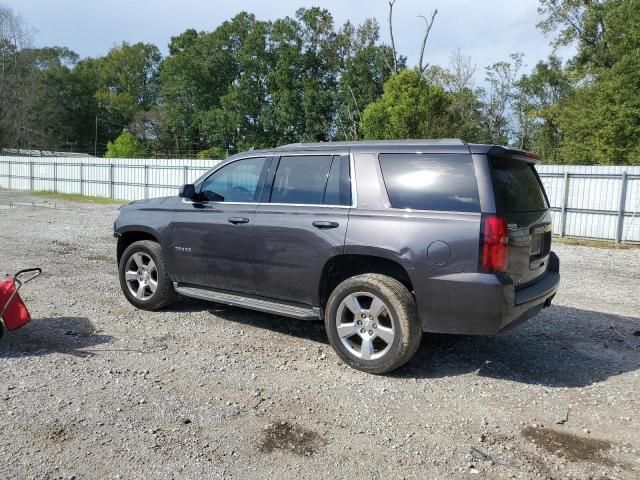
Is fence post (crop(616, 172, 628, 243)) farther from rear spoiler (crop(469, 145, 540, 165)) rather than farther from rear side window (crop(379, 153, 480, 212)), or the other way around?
rear side window (crop(379, 153, 480, 212))

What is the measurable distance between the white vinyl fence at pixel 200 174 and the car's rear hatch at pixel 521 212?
11767 millimetres

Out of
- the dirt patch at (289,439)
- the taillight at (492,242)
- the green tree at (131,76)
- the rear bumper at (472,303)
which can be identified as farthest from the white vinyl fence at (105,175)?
the green tree at (131,76)

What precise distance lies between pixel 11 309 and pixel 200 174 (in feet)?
66.1

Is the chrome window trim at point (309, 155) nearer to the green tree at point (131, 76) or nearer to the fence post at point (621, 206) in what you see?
the fence post at point (621, 206)

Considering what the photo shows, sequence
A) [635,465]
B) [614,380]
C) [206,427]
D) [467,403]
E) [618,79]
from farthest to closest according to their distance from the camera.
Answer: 1. [618,79]
2. [614,380]
3. [467,403]
4. [206,427]
5. [635,465]

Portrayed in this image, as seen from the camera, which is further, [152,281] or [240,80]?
[240,80]

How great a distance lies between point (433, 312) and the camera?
4.09m

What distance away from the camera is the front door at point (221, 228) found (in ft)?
16.8

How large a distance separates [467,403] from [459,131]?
30.1 m

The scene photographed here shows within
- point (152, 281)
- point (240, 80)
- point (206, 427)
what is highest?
point (240, 80)

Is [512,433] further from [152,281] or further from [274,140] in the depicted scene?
[274,140]

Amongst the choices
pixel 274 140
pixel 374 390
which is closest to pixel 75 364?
pixel 374 390

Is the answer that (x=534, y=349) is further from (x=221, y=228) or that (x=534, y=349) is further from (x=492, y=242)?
(x=221, y=228)

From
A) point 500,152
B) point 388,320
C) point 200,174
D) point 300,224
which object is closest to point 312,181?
point 300,224
